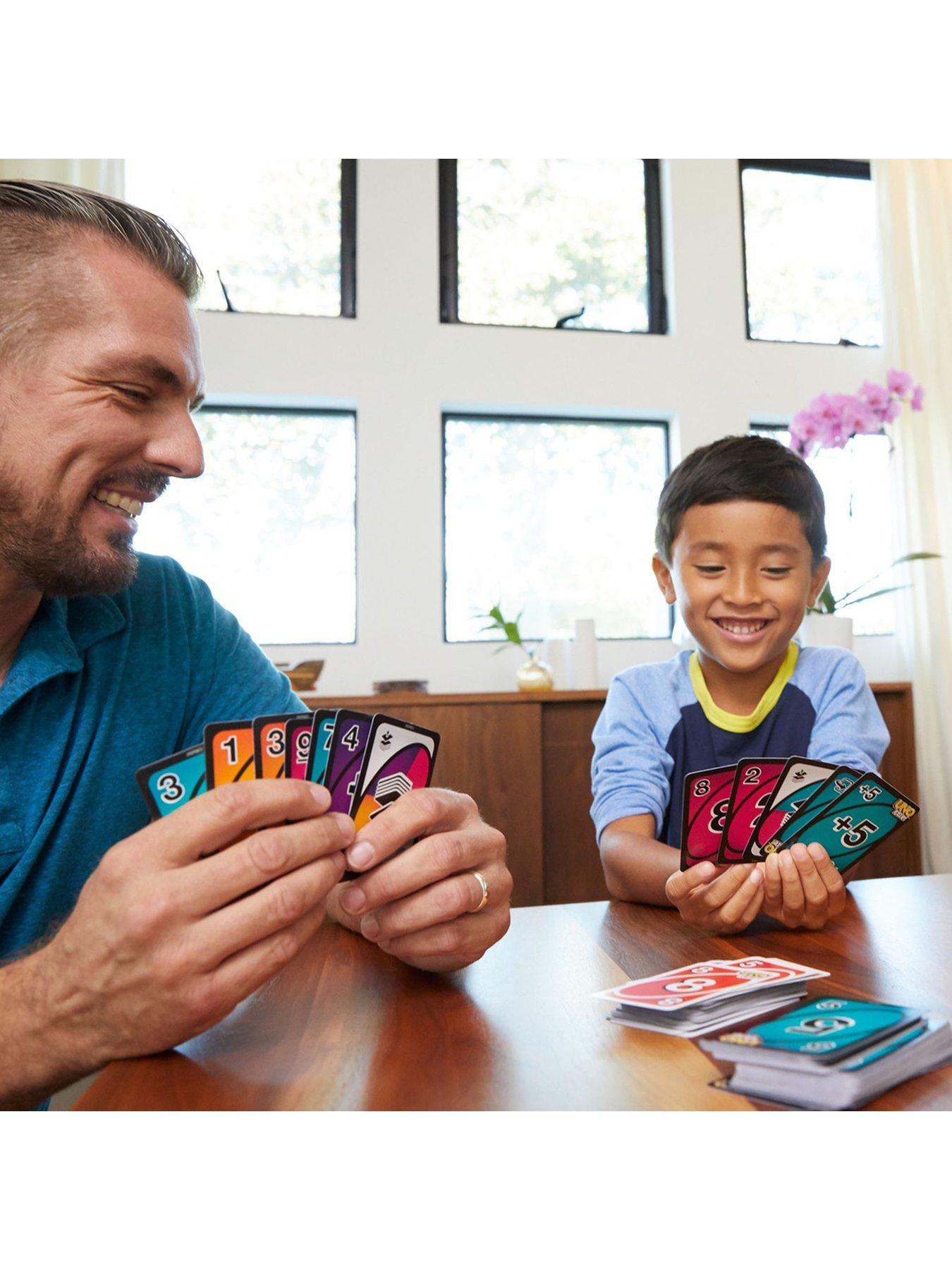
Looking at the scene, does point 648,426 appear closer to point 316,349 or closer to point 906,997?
point 316,349

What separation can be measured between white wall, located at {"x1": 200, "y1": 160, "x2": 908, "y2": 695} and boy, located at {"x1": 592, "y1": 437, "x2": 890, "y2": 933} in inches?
75.2

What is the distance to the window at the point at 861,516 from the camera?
4.03 metres

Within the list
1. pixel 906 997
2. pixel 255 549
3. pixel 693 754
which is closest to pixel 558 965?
pixel 906 997

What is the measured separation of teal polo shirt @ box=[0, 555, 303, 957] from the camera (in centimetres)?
108

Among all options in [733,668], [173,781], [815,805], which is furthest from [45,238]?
[733,668]

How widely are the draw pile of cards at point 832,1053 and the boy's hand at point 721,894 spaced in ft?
1.10

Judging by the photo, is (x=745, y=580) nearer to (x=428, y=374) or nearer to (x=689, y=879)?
(x=689, y=879)

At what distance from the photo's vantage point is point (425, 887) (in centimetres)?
85

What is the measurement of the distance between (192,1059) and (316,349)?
3.25 meters

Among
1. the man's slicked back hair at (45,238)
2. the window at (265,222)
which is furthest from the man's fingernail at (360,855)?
the window at (265,222)

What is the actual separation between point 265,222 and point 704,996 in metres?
3.67

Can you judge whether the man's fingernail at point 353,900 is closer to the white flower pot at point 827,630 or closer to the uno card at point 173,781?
the uno card at point 173,781

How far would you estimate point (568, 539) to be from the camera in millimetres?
3873

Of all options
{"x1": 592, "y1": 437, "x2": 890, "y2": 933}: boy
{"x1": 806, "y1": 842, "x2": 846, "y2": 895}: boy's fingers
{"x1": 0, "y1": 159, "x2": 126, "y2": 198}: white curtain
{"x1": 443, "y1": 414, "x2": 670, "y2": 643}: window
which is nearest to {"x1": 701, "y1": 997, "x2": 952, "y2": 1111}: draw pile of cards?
{"x1": 806, "y1": 842, "x2": 846, "y2": 895}: boy's fingers
